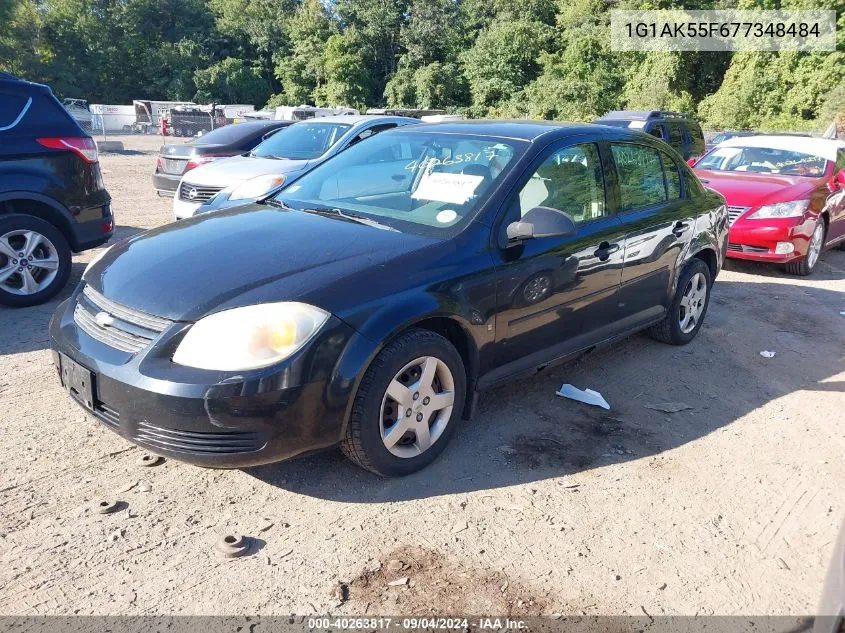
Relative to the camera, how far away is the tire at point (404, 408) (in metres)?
2.98

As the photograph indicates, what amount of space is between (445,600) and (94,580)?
133 centimetres

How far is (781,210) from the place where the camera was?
7.89m

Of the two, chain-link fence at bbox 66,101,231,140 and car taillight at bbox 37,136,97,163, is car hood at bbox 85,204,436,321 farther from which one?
chain-link fence at bbox 66,101,231,140

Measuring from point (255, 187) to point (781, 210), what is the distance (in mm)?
6054

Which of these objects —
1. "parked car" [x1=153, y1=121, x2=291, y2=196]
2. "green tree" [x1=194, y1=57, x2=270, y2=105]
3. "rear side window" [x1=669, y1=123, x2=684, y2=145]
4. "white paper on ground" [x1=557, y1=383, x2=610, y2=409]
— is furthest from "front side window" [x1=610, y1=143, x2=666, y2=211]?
"green tree" [x1=194, y1=57, x2=270, y2=105]

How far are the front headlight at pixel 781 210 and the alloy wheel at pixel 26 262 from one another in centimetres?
737


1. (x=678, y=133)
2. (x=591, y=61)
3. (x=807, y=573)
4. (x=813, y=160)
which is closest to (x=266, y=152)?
(x=813, y=160)

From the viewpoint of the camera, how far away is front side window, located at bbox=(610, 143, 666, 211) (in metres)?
4.44

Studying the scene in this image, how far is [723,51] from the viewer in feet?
133

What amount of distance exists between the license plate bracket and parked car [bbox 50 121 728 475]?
0.03 ft

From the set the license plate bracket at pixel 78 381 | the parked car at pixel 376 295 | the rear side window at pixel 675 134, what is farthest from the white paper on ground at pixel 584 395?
the rear side window at pixel 675 134

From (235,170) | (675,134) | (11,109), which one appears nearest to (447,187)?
(11,109)

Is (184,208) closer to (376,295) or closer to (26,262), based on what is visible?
(26,262)

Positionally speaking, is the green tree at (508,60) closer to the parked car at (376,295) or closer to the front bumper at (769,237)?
the front bumper at (769,237)
